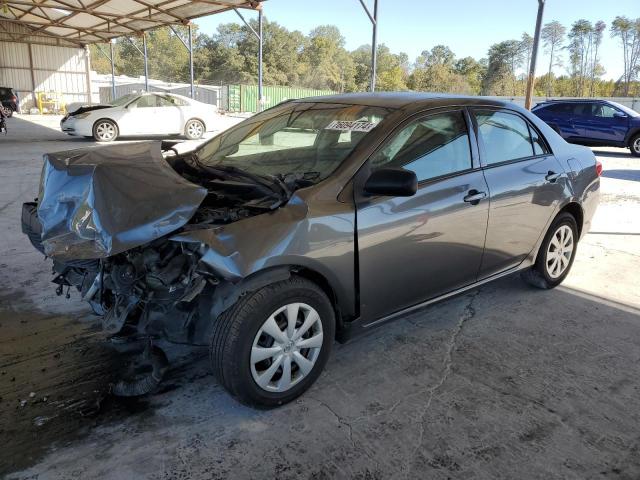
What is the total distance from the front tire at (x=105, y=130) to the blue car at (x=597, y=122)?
1316 cm

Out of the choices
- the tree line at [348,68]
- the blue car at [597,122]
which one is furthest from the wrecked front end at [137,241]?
the tree line at [348,68]

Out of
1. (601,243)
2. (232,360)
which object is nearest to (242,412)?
(232,360)

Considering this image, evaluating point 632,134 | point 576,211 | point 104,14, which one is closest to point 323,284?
point 576,211

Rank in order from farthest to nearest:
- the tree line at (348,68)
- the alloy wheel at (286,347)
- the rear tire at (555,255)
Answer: the tree line at (348,68) → the rear tire at (555,255) → the alloy wheel at (286,347)

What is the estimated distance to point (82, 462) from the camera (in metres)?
2.30

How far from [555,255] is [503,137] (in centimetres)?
124

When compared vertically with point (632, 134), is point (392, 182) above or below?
below

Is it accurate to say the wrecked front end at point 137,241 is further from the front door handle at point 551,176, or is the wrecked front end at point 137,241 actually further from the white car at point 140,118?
the white car at point 140,118

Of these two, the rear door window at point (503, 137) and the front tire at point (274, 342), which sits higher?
the rear door window at point (503, 137)

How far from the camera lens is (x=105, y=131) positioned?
1485 centimetres

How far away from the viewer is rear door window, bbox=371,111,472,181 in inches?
122

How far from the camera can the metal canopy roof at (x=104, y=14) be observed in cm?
1904

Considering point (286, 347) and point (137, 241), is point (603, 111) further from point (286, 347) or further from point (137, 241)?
point (137, 241)

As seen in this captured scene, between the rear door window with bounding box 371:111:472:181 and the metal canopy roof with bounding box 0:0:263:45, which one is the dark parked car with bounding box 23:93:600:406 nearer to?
the rear door window with bounding box 371:111:472:181
